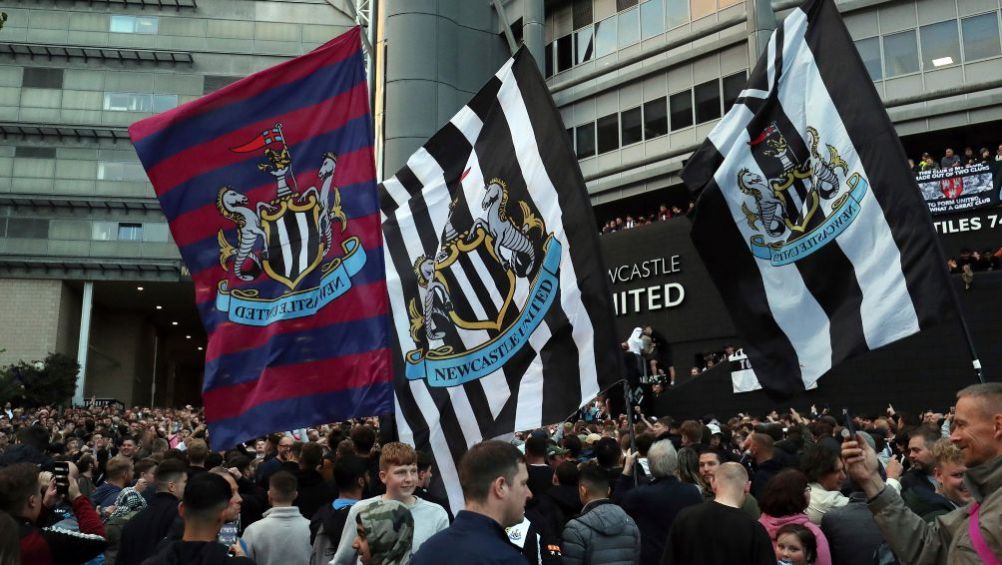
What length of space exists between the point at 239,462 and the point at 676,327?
2276 centimetres

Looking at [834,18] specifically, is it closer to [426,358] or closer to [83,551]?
[426,358]

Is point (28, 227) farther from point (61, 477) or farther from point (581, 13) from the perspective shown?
point (61, 477)

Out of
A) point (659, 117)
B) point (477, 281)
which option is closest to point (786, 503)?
point (477, 281)

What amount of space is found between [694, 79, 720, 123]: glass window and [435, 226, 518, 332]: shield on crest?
26.1 m

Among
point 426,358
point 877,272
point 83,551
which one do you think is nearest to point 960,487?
point 877,272

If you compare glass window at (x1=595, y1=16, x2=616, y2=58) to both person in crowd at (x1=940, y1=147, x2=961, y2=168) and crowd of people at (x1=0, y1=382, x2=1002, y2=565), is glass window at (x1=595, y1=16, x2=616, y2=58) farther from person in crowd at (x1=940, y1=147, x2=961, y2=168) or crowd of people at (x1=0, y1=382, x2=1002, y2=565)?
crowd of people at (x1=0, y1=382, x2=1002, y2=565)

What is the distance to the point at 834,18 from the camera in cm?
700

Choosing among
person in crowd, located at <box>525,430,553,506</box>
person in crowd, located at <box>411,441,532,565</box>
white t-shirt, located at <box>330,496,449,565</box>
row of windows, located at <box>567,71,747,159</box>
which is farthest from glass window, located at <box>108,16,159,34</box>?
person in crowd, located at <box>411,441,532,565</box>

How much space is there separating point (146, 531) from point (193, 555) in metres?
2.05

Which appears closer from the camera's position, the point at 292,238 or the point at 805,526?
the point at 805,526

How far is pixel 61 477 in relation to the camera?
5.22 metres

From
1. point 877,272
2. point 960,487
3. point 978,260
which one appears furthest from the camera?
point 978,260

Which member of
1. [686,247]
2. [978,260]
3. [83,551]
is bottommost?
[83,551]

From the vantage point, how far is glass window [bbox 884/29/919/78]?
2845cm
